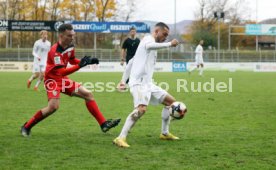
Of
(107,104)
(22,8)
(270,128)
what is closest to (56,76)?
(270,128)

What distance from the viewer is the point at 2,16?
2511 inches

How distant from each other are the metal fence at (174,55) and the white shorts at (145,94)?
121 ft

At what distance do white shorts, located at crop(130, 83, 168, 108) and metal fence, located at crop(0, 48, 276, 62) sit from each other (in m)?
36.9

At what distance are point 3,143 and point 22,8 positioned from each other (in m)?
57.2

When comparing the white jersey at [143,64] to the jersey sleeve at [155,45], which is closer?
the jersey sleeve at [155,45]

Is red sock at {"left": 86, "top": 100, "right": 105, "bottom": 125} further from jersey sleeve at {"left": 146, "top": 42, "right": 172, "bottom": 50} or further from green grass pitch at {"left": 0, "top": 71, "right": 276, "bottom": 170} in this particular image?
jersey sleeve at {"left": 146, "top": 42, "right": 172, "bottom": 50}

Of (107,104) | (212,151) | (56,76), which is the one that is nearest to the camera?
(212,151)

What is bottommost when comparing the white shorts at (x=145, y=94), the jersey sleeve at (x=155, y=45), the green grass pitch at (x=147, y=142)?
the green grass pitch at (x=147, y=142)

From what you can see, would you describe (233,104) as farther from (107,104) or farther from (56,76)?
(56,76)

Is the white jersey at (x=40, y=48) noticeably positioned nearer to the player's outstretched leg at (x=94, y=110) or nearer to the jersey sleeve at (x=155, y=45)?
the player's outstretched leg at (x=94, y=110)

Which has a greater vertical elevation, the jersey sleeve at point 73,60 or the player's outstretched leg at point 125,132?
the jersey sleeve at point 73,60

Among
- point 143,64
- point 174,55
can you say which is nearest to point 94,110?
point 143,64

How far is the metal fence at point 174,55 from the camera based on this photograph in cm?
4342

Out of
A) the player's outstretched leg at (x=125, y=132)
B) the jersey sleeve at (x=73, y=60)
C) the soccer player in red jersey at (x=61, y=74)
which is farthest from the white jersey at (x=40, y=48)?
the player's outstretched leg at (x=125, y=132)
